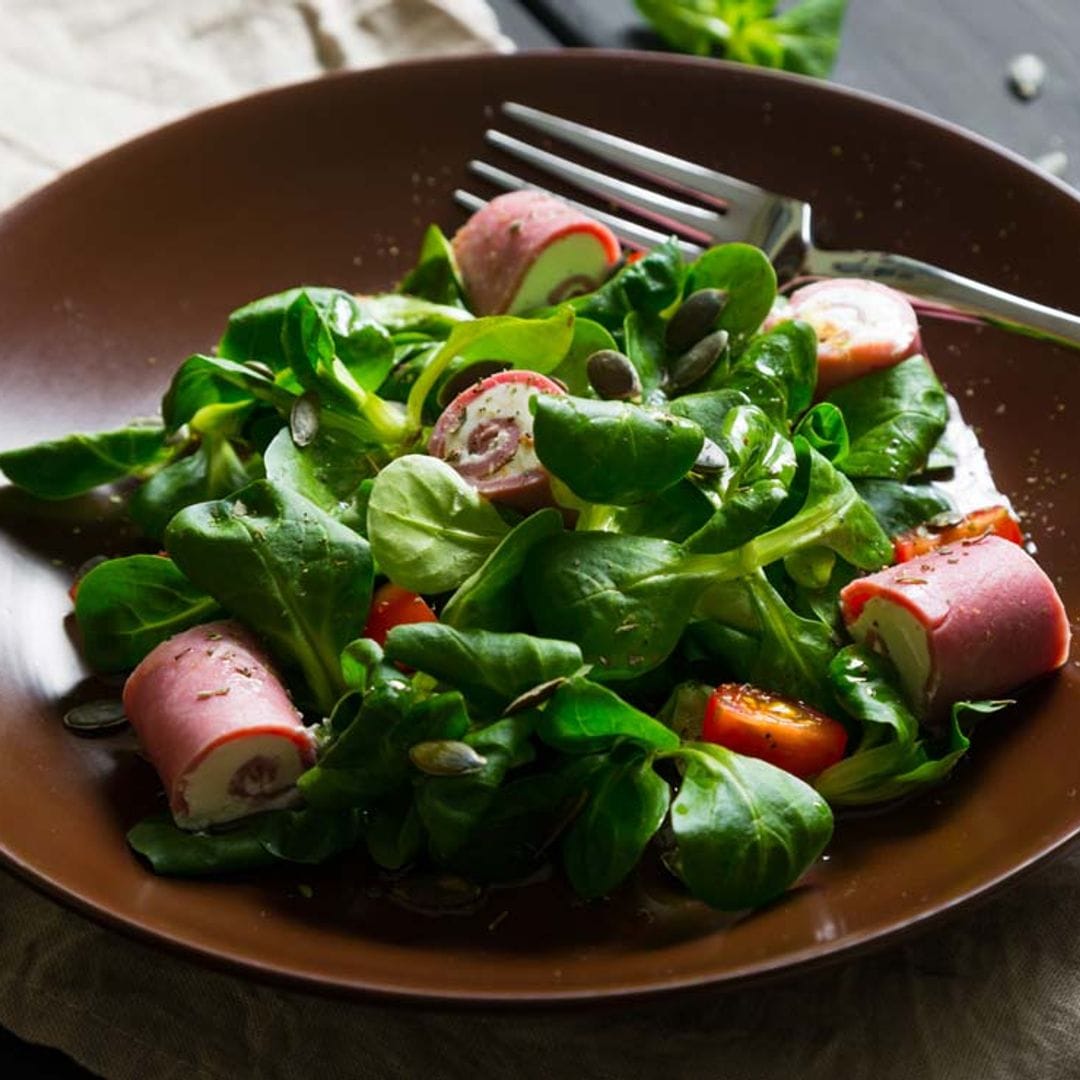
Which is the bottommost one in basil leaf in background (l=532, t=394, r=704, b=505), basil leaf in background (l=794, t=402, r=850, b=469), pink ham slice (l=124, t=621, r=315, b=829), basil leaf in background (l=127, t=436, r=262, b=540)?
basil leaf in background (l=127, t=436, r=262, b=540)

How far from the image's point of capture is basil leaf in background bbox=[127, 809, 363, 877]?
1521 millimetres

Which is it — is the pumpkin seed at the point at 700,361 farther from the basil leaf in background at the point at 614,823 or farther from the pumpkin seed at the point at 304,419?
the basil leaf in background at the point at 614,823

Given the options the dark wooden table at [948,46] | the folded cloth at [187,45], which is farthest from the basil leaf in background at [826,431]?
the folded cloth at [187,45]

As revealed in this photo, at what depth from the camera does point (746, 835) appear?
1413mm

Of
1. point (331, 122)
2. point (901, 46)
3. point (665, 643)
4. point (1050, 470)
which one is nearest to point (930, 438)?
point (1050, 470)

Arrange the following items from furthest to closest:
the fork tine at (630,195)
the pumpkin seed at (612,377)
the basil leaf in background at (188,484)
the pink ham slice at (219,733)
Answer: the fork tine at (630,195)
the basil leaf in background at (188,484)
the pumpkin seed at (612,377)
the pink ham slice at (219,733)

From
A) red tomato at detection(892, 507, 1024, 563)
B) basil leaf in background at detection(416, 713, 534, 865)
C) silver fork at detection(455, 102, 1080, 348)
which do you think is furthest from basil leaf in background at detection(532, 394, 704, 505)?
silver fork at detection(455, 102, 1080, 348)

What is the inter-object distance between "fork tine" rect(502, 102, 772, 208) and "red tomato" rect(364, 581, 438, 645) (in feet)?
2.77

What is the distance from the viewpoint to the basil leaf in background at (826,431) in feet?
5.86

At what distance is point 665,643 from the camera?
1562mm

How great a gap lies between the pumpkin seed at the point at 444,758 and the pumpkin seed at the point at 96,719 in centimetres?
40

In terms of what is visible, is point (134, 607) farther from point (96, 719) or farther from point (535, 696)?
point (535, 696)

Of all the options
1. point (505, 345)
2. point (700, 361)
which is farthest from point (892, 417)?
point (505, 345)

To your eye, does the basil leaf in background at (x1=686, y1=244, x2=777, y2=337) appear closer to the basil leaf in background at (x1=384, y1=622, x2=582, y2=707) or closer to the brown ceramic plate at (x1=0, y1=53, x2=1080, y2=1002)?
the brown ceramic plate at (x1=0, y1=53, x2=1080, y2=1002)
